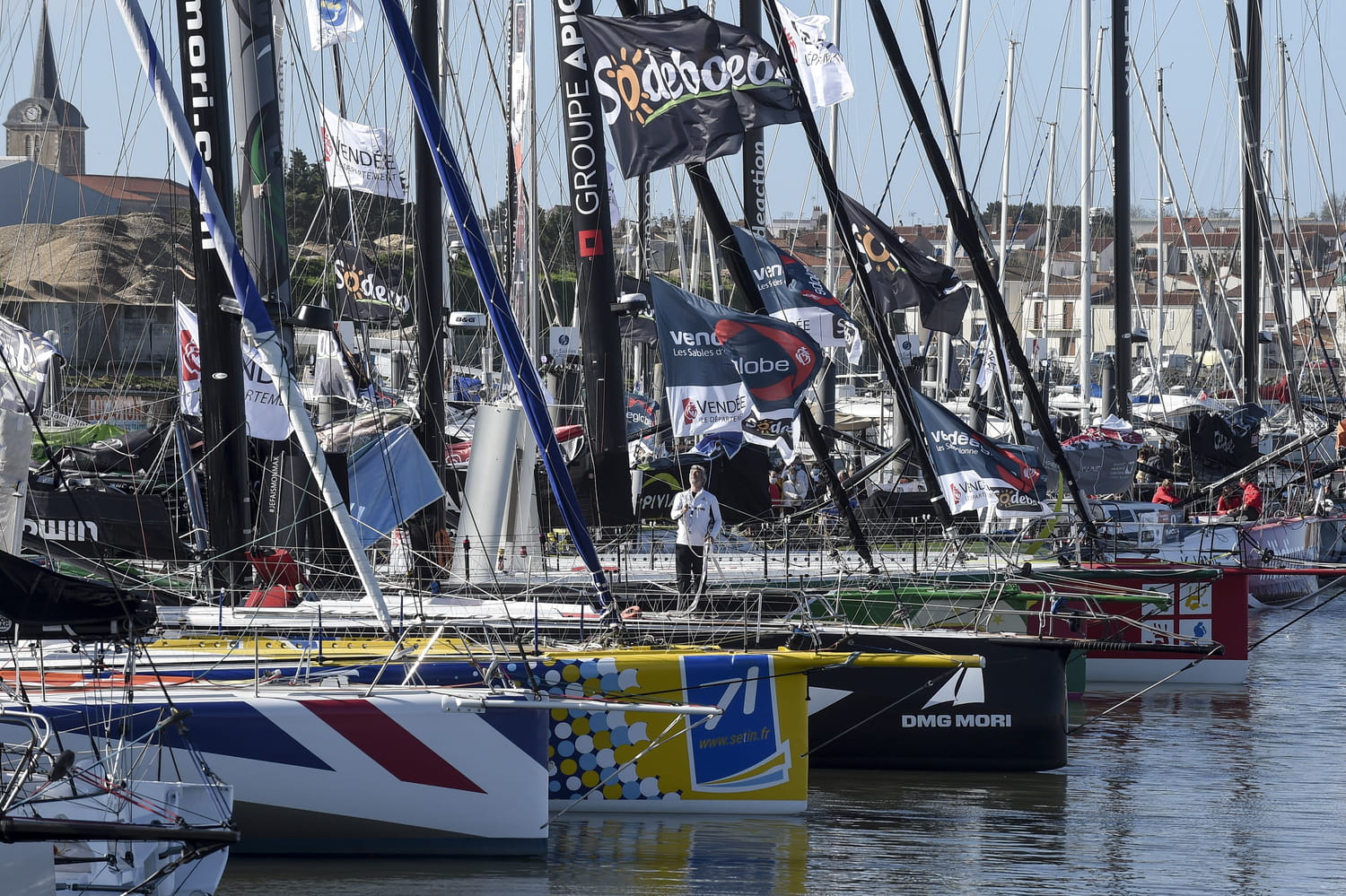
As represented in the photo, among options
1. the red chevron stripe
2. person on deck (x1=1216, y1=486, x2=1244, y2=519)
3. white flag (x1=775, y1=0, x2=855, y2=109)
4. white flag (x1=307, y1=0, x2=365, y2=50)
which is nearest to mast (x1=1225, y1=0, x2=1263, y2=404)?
person on deck (x1=1216, y1=486, x2=1244, y2=519)

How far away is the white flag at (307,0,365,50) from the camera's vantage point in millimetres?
21016

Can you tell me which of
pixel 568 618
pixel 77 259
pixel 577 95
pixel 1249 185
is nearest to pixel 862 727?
pixel 568 618

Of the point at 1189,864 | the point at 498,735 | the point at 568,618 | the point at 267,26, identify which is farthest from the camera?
the point at 267,26

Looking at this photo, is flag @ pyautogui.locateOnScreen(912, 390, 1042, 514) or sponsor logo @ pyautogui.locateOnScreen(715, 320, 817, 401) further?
flag @ pyautogui.locateOnScreen(912, 390, 1042, 514)

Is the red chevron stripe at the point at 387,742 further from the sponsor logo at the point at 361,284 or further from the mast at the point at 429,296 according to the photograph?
the sponsor logo at the point at 361,284

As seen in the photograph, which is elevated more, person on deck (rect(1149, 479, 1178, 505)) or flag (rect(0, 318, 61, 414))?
flag (rect(0, 318, 61, 414))

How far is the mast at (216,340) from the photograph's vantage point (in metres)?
13.4

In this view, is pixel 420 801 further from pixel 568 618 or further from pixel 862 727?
pixel 862 727

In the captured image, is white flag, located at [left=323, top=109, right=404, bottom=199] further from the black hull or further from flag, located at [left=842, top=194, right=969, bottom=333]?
the black hull

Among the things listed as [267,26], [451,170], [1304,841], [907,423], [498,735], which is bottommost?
[1304,841]

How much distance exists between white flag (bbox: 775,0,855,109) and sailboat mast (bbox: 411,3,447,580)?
5.77 m

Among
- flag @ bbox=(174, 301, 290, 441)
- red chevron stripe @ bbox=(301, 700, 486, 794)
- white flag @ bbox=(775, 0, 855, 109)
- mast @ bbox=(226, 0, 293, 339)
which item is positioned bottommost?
red chevron stripe @ bbox=(301, 700, 486, 794)

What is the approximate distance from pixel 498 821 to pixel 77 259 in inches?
2170

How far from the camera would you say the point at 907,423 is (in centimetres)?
1639
